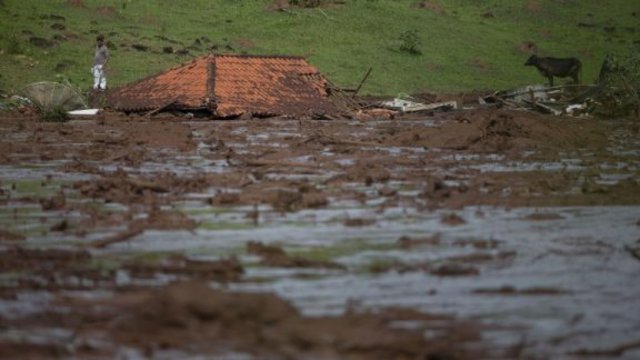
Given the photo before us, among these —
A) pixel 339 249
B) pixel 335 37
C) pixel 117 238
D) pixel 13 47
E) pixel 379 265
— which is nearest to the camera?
pixel 379 265

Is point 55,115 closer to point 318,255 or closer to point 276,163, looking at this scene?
point 276,163

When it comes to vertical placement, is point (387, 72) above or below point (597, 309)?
below

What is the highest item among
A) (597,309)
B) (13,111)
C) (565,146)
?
(597,309)

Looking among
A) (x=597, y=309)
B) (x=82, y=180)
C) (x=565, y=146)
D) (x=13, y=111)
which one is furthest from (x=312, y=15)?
(x=597, y=309)

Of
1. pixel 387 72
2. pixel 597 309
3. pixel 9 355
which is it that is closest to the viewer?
pixel 9 355

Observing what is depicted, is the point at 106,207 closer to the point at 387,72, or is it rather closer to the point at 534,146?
the point at 534,146

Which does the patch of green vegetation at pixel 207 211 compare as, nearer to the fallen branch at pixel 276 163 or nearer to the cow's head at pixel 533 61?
the fallen branch at pixel 276 163

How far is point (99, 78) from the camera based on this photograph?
35.6m

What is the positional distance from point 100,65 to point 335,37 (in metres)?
14.8

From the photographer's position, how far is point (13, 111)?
31.6 metres

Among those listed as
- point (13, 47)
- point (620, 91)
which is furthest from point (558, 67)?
point (13, 47)

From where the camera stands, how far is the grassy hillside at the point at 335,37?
40.8m

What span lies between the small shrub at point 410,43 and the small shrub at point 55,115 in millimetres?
20863

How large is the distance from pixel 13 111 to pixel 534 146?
15474mm
